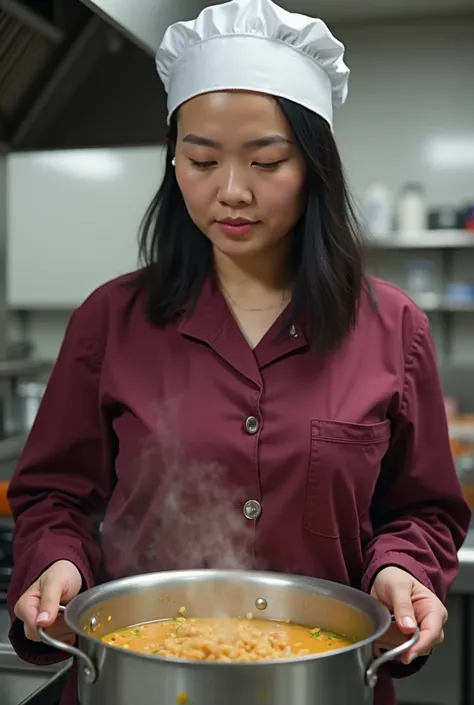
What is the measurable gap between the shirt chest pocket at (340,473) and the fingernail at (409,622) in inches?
10.2

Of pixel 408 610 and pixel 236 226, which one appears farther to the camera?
pixel 236 226

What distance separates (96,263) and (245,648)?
3.66 m

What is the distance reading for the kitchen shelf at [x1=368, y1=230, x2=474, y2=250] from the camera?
457 cm

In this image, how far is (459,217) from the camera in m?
4.66

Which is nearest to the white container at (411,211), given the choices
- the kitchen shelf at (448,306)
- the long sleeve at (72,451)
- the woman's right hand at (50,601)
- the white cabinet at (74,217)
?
the kitchen shelf at (448,306)

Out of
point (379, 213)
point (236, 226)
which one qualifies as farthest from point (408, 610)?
point (379, 213)

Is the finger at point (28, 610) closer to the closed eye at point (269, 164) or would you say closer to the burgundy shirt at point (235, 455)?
the burgundy shirt at point (235, 455)

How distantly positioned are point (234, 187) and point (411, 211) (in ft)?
12.2

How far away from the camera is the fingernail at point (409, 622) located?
947mm

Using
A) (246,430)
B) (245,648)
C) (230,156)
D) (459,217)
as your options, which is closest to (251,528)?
(246,430)

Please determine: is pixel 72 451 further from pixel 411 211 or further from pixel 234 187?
pixel 411 211

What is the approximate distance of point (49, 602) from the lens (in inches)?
40.2

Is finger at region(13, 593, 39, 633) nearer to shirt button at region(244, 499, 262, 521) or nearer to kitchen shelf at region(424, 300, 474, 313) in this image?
shirt button at region(244, 499, 262, 521)

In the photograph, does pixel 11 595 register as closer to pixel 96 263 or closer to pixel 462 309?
pixel 96 263
